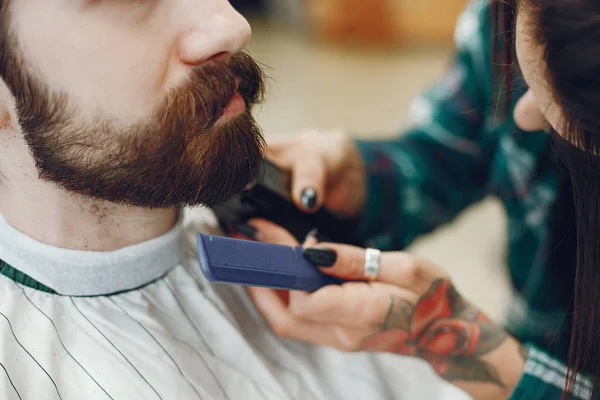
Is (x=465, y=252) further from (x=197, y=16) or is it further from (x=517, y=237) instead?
(x=197, y=16)

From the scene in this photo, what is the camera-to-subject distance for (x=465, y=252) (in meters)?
2.51

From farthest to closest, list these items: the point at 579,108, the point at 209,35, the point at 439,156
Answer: the point at 439,156
the point at 209,35
the point at 579,108

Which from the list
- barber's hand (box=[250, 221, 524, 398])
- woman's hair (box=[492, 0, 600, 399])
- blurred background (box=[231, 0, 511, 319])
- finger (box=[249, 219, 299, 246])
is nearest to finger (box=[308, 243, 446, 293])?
barber's hand (box=[250, 221, 524, 398])

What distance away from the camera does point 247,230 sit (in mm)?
1072

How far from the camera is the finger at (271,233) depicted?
1.04 meters

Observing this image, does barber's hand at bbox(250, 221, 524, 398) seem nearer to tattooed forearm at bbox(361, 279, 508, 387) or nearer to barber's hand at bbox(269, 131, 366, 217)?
tattooed forearm at bbox(361, 279, 508, 387)

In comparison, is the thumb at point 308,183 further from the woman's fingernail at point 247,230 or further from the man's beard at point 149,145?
the man's beard at point 149,145

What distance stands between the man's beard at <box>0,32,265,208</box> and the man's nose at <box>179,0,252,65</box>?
1.0 inches

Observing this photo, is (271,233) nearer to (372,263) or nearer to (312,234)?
(312,234)

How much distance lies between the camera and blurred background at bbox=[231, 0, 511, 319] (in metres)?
3.37

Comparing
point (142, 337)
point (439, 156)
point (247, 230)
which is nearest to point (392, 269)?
point (247, 230)

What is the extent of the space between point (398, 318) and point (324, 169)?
0.36 metres

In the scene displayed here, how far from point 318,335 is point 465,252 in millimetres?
1617

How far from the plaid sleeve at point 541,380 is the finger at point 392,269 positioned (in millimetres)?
202
